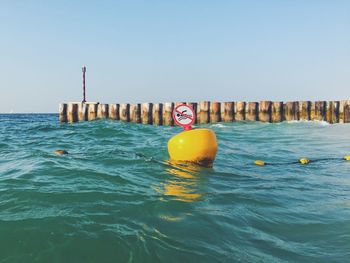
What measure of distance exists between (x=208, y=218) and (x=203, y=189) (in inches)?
46.9

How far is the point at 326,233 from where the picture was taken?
10.5 ft

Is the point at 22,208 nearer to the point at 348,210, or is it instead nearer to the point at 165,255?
the point at 165,255

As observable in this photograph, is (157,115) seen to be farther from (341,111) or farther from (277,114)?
(341,111)

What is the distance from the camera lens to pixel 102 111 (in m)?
21.0

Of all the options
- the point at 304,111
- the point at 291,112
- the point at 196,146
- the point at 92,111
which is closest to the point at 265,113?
the point at 291,112

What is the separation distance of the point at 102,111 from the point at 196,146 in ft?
51.9

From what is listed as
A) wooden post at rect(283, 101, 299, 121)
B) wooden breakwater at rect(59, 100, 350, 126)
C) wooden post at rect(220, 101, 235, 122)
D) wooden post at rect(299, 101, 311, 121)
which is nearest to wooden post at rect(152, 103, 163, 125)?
wooden breakwater at rect(59, 100, 350, 126)

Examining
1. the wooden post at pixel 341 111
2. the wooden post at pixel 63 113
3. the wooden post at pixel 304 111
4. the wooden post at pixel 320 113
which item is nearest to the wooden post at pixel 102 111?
the wooden post at pixel 63 113

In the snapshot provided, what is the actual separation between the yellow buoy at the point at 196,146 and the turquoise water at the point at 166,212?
0.34 metres

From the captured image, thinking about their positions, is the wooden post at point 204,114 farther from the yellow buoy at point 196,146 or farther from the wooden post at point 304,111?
the yellow buoy at point 196,146

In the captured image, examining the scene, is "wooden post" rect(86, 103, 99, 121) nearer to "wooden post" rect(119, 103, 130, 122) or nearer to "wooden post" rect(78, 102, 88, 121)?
"wooden post" rect(78, 102, 88, 121)

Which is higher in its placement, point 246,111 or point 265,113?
point 246,111

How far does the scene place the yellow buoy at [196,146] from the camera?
593 cm

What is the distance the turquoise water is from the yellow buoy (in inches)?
13.5
